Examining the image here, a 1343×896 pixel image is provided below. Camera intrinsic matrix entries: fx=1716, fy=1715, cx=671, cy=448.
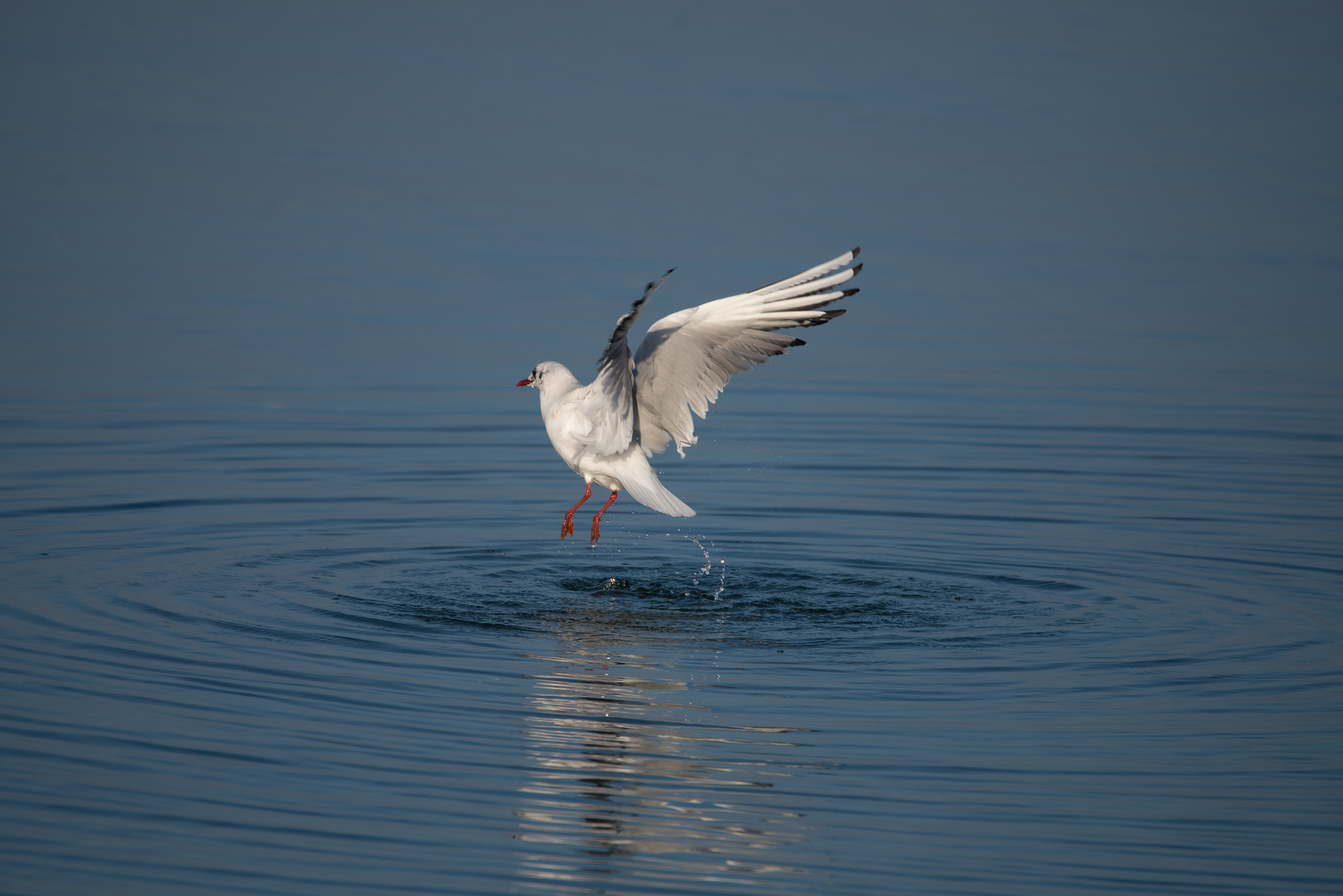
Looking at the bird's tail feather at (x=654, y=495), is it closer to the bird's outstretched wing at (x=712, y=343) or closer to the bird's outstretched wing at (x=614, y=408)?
the bird's outstretched wing at (x=614, y=408)

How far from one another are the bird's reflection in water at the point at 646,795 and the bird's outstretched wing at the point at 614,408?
71.6 inches

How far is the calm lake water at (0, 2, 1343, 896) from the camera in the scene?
7.00 meters

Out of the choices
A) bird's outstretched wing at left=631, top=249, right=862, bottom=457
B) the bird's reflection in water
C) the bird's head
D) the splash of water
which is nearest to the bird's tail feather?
bird's outstretched wing at left=631, top=249, right=862, bottom=457

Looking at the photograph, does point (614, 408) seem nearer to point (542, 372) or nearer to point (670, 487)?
point (542, 372)

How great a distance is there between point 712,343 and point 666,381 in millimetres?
495

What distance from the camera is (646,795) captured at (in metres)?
7.20

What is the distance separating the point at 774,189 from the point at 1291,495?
11.3 metres

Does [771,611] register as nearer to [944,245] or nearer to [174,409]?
[174,409]

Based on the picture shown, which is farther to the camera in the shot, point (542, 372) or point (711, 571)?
point (542, 372)

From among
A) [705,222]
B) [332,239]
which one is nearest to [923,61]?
[705,222]

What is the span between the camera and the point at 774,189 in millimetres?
23219

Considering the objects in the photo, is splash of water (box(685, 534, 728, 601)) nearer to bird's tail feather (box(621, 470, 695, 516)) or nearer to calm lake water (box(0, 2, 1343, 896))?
calm lake water (box(0, 2, 1343, 896))

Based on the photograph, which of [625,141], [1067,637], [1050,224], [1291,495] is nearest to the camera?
[1067,637]

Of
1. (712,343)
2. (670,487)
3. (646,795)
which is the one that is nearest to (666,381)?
(712,343)
